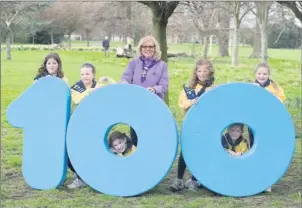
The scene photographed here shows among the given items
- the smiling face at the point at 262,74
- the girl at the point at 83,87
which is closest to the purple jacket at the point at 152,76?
the girl at the point at 83,87

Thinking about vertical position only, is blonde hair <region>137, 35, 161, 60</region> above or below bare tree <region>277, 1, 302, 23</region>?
below

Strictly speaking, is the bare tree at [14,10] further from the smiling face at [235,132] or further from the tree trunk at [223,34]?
the tree trunk at [223,34]

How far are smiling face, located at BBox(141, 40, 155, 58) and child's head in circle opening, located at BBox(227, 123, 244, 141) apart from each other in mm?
1206

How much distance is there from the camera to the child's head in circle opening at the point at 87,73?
588cm

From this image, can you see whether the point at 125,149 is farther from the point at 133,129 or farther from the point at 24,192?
the point at 24,192

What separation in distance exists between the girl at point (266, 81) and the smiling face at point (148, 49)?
3.84 feet

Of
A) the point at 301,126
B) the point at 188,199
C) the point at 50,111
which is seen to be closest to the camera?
the point at 188,199

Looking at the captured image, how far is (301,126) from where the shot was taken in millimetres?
10422

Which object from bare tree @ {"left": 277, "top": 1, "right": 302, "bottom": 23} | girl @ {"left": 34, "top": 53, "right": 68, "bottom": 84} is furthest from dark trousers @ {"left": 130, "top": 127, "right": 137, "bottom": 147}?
bare tree @ {"left": 277, "top": 1, "right": 302, "bottom": 23}

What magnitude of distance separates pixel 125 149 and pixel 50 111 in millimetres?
926

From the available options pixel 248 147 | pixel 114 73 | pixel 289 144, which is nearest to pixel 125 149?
pixel 248 147

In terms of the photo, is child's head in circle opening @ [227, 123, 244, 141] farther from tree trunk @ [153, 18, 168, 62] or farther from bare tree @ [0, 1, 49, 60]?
bare tree @ [0, 1, 49, 60]

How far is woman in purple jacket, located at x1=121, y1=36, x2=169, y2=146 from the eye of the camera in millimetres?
5996

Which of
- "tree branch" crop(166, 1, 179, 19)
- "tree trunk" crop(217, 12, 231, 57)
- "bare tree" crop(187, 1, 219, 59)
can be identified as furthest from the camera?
"tree trunk" crop(217, 12, 231, 57)
